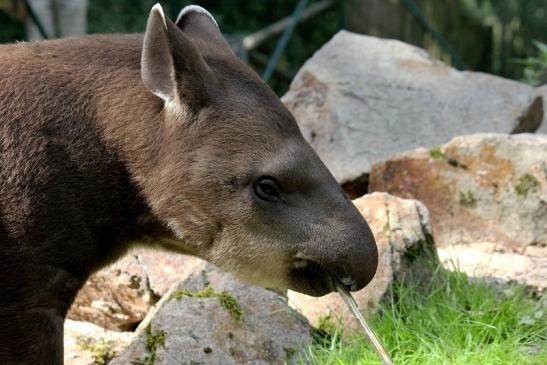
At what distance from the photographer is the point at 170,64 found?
4246 mm

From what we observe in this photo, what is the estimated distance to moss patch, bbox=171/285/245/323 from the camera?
5.43 meters

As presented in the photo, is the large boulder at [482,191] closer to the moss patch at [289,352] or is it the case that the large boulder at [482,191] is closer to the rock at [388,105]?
the rock at [388,105]

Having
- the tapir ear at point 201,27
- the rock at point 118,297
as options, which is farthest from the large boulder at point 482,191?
the tapir ear at point 201,27

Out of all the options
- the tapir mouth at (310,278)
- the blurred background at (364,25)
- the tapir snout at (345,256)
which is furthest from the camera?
the blurred background at (364,25)

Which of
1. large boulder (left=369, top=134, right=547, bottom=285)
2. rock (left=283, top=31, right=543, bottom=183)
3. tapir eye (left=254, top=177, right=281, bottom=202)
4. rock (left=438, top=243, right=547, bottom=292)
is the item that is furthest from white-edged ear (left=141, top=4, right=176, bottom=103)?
rock (left=283, top=31, right=543, bottom=183)

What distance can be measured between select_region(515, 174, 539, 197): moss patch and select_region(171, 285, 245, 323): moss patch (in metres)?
2.23

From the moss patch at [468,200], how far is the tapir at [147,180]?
255 centimetres

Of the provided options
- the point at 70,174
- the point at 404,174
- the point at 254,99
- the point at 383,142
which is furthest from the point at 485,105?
the point at 70,174

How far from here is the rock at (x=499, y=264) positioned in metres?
6.02

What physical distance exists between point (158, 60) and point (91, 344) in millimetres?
2019

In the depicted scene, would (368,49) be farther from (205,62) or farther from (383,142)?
(205,62)

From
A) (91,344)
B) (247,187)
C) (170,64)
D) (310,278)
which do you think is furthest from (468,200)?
(170,64)

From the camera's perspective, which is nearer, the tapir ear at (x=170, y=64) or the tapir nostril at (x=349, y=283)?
the tapir ear at (x=170, y=64)

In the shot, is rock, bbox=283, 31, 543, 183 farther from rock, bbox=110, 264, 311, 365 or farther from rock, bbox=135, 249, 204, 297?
rock, bbox=110, 264, 311, 365
